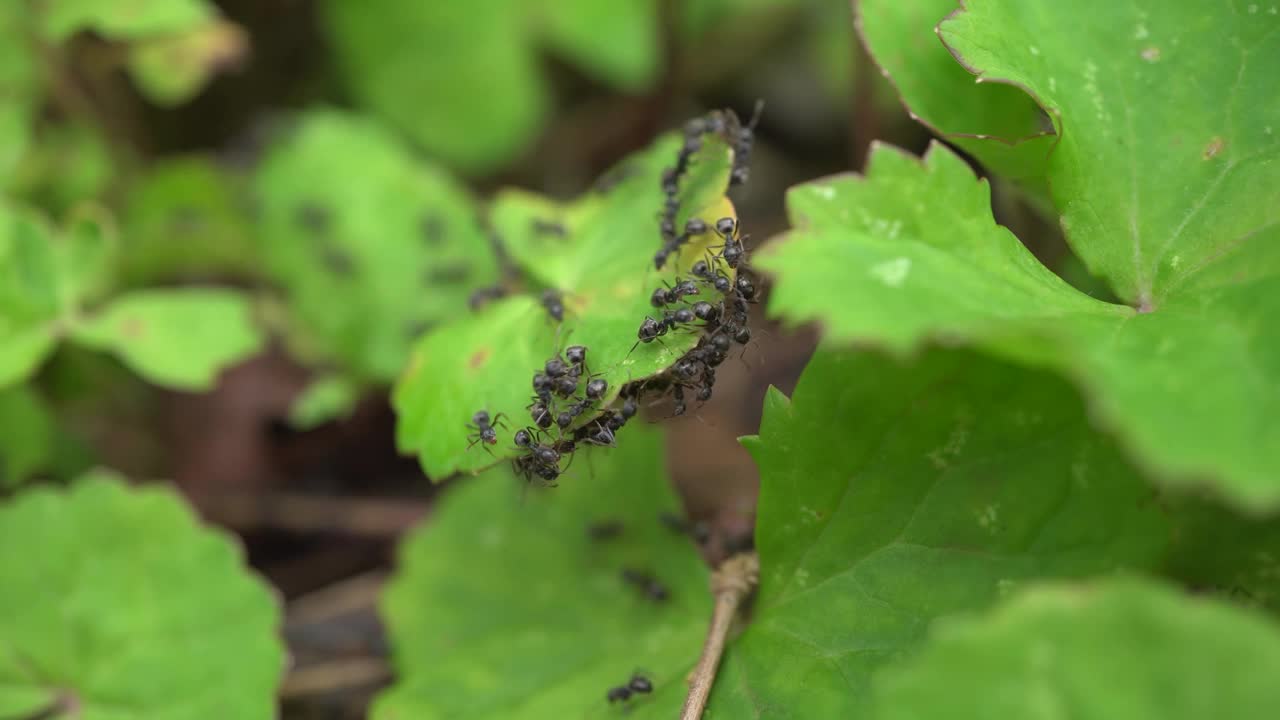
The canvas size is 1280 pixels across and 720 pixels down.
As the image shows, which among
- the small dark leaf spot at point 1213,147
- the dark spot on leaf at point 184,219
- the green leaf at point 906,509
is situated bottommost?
the green leaf at point 906,509

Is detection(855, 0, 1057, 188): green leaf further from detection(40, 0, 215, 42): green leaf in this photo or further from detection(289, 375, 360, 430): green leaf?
detection(40, 0, 215, 42): green leaf

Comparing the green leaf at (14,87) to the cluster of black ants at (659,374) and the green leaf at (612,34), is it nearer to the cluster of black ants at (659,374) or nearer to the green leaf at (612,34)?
the green leaf at (612,34)

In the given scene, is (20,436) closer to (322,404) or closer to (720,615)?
(322,404)

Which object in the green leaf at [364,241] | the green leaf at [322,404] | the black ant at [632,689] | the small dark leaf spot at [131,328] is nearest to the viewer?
the black ant at [632,689]

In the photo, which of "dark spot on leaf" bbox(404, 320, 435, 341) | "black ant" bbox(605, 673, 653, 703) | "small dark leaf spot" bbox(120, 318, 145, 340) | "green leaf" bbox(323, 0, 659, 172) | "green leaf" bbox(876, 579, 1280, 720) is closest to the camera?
"green leaf" bbox(876, 579, 1280, 720)

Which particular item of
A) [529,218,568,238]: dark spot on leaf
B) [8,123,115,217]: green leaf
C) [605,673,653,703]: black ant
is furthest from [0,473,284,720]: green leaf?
[8,123,115,217]: green leaf

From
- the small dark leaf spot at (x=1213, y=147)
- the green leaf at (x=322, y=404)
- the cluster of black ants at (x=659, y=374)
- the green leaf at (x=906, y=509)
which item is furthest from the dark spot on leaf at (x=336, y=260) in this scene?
the small dark leaf spot at (x=1213, y=147)
